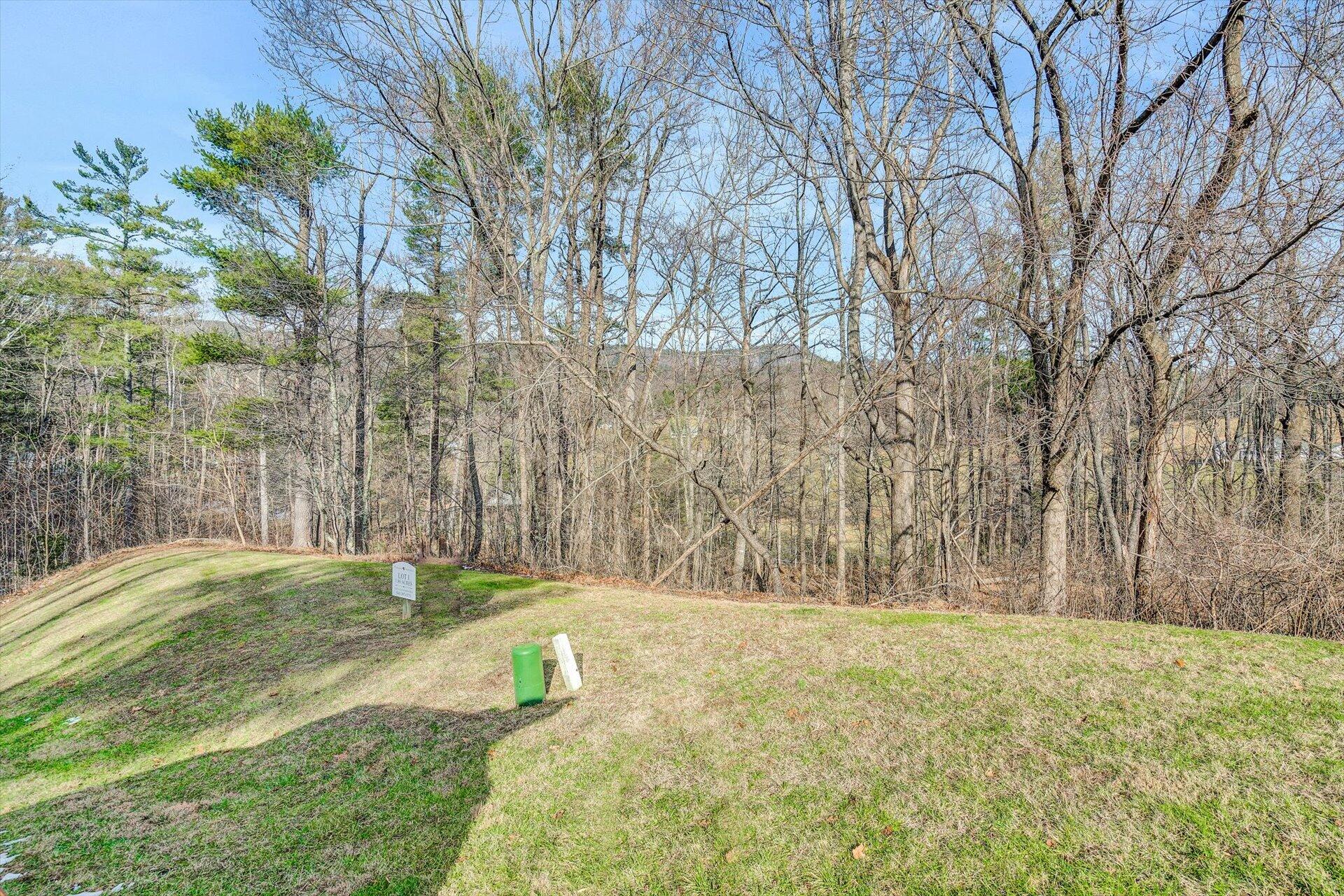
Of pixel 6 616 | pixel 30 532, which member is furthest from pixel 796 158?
pixel 30 532

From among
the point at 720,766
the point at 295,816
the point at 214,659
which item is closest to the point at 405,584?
the point at 214,659

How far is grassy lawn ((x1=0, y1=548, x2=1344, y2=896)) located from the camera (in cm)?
263

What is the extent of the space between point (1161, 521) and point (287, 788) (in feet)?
27.8

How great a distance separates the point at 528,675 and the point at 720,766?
6.17ft

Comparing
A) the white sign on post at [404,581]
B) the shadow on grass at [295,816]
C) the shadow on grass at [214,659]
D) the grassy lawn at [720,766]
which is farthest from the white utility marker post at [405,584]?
the shadow on grass at [295,816]

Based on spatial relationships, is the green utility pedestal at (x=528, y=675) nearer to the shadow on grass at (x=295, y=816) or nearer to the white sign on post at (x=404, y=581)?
the shadow on grass at (x=295, y=816)

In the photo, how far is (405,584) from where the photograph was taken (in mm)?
7191

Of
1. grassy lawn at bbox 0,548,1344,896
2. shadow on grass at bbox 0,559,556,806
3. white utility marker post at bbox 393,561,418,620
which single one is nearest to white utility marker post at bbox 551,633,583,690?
grassy lawn at bbox 0,548,1344,896

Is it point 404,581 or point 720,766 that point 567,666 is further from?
point 404,581

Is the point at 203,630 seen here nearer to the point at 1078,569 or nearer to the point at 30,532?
the point at 1078,569

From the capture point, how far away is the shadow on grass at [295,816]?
10.6 feet

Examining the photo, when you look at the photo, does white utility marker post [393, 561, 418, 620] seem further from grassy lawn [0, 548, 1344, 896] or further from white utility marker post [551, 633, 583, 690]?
white utility marker post [551, 633, 583, 690]

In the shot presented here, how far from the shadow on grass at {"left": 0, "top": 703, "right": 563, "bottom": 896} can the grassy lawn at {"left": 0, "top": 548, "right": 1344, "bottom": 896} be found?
0.02 meters

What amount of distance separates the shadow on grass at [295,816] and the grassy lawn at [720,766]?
0.07 feet
